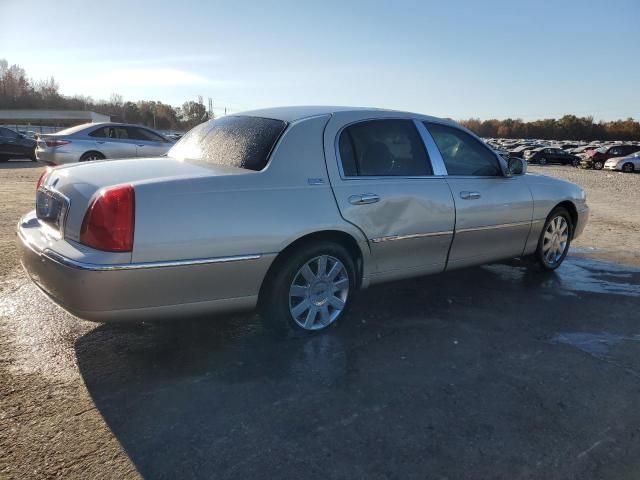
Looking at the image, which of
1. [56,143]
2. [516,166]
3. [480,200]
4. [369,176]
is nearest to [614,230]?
[516,166]

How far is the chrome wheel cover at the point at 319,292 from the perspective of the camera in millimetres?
3658

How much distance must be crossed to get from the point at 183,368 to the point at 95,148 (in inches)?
411

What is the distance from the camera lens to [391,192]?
13.0 feet

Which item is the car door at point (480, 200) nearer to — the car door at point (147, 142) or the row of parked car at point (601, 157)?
the car door at point (147, 142)

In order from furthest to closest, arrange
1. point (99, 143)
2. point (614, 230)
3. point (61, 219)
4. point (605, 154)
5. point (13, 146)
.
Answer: point (605, 154), point (13, 146), point (99, 143), point (614, 230), point (61, 219)

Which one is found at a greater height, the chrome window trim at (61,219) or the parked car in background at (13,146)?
the chrome window trim at (61,219)

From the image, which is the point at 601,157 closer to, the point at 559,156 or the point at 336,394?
the point at 559,156

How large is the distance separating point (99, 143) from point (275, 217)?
34.2 ft

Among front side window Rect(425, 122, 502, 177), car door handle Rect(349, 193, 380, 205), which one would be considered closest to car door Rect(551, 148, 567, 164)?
front side window Rect(425, 122, 502, 177)

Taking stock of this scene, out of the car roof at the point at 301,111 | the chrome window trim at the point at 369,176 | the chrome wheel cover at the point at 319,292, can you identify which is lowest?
the chrome wheel cover at the point at 319,292

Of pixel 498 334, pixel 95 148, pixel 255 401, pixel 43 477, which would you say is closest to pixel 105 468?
pixel 43 477

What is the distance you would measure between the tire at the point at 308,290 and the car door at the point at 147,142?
31.9 feet

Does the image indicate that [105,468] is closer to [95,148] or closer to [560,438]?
[560,438]

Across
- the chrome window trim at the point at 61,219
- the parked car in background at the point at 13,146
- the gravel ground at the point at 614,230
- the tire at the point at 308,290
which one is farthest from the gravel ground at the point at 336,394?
the parked car in background at the point at 13,146
